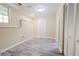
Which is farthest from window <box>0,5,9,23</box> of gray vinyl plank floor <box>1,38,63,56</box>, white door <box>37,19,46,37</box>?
white door <box>37,19,46,37</box>

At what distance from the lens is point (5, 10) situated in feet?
10.1

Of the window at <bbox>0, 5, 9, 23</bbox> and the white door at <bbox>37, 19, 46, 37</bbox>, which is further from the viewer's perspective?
the white door at <bbox>37, 19, 46, 37</bbox>

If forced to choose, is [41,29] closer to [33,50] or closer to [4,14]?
[33,50]

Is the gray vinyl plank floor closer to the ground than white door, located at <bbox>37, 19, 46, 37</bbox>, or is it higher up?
closer to the ground

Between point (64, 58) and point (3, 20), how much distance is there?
104 inches

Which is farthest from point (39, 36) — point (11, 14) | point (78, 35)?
point (78, 35)

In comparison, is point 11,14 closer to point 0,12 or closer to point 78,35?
point 0,12

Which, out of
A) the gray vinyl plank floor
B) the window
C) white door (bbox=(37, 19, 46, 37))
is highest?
the window

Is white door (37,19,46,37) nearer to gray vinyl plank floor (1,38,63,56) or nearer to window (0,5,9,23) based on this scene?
gray vinyl plank floor (1,38,63,56)

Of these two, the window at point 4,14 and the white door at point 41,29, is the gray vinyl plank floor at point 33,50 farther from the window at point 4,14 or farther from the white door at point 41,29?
the white door at point 41,29

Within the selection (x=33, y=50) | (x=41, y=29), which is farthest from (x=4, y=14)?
(x=41, y=29)

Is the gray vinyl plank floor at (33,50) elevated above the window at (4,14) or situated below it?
below

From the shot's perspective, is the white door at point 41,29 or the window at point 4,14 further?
the white door at point 41,29

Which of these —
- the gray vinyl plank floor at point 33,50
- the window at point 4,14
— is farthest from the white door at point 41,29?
the window at point 4,14
